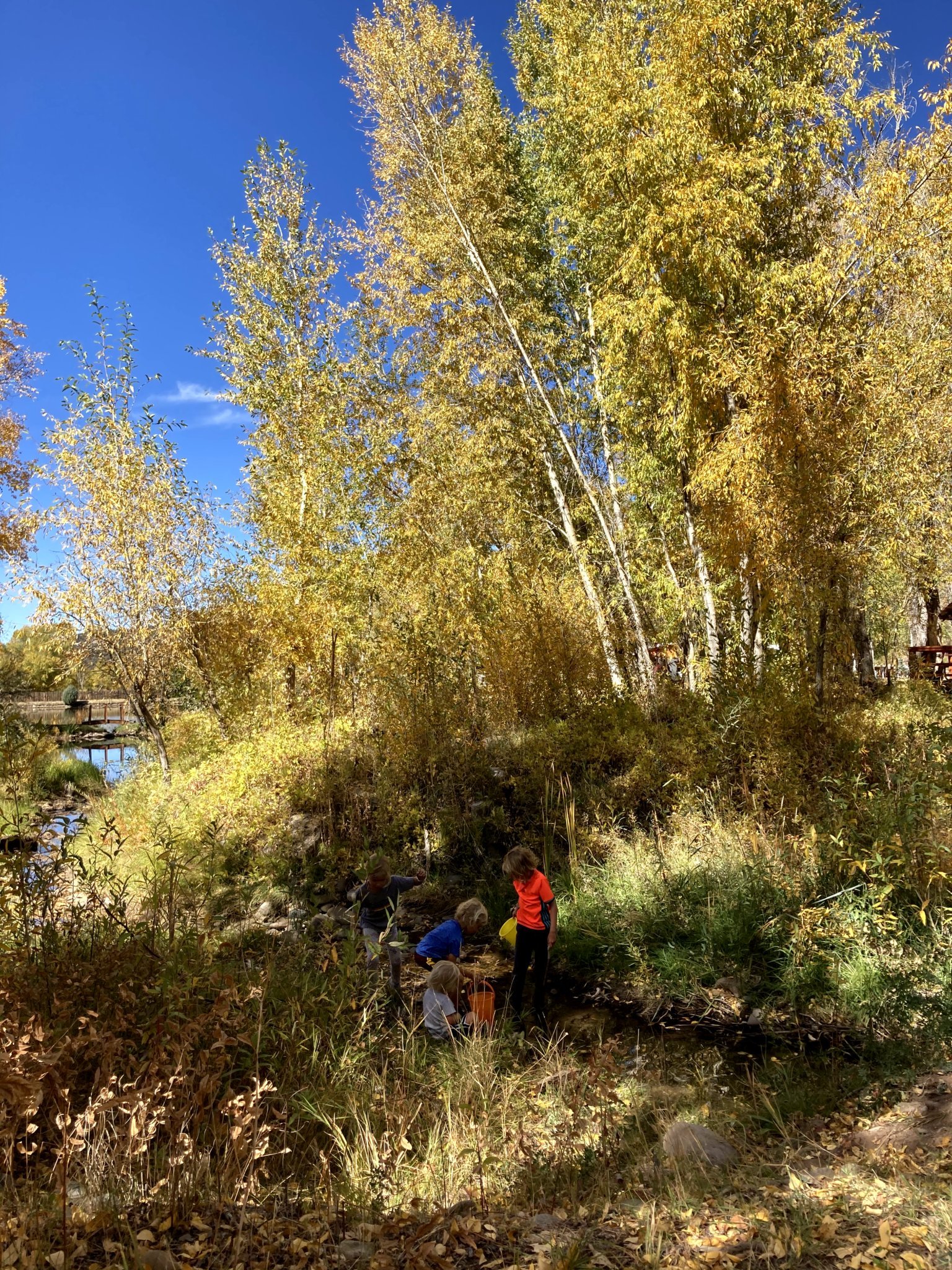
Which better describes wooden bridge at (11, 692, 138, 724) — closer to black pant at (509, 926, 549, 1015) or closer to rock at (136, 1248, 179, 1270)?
black pant at (509, 926, 549, 1015)

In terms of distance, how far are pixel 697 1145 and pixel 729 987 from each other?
202 centimetres

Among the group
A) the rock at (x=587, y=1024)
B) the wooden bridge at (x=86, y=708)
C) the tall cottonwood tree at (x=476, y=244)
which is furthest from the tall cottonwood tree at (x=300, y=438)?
the wooden bridge at (x=86, y=708)

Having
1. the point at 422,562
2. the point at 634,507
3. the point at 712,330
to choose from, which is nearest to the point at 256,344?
the point at 422,562

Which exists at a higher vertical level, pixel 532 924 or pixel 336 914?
pixel 532 924

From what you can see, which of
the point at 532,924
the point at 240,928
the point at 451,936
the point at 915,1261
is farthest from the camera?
the point at 240,928

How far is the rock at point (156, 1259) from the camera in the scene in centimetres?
182

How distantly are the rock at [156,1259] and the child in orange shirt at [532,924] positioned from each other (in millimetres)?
2926

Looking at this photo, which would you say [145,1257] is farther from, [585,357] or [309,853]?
[585,357]

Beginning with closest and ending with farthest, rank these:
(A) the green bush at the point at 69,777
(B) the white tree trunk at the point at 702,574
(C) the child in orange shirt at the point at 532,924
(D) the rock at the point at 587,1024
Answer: (D) the rock at the point at 587,1024
(C) the child in orange shirt at the point at 532,924
(B) the white tree trunk at the point at 702,574
(A) the green bush at the point at 69,777

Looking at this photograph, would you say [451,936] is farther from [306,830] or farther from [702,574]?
[702,574]

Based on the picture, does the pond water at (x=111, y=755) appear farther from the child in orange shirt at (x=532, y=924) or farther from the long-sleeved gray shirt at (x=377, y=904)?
the child in orange shirt at (x=532, y=924)

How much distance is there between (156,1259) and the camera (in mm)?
1864

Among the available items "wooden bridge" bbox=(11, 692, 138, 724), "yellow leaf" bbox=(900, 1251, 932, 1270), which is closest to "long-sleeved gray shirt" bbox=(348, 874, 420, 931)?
"yellow leaf" bbox=(900, 1251, 932, 1270)

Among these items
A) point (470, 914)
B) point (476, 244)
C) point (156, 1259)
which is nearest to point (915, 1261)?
point (156, 1259)
